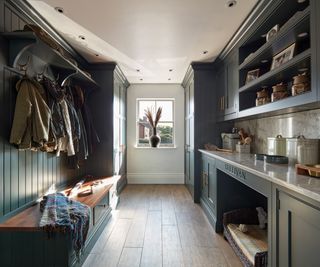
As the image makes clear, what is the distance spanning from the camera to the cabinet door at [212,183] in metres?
2.64

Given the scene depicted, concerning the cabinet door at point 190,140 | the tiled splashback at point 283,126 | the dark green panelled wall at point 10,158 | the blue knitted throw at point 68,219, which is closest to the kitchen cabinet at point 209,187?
the cabinet door at point 190,140

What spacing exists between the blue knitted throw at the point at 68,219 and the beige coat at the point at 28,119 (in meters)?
0.58

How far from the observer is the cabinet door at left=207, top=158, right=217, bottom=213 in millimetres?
2638

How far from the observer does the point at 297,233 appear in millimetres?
1096

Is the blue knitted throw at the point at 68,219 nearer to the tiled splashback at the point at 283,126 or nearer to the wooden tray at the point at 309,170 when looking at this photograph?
the wooden tray at the point at 309,170

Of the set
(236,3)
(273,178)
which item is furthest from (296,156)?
(236,3)

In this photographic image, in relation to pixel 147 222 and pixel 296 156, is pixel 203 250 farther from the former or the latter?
pixel 296 156

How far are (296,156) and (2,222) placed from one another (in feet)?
8.03

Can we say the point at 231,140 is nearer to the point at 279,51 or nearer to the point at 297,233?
the point at 279,51

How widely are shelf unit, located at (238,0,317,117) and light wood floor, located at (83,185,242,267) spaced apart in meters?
1.52

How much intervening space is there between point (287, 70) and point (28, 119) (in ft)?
7.27

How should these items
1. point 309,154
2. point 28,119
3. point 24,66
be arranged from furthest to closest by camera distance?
point 24,66, point 28,119, point 309,154

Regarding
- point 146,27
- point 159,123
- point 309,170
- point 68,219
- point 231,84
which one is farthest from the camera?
point 159,123

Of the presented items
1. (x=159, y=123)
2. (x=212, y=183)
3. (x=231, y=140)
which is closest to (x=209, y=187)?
(x=212, y=183)
